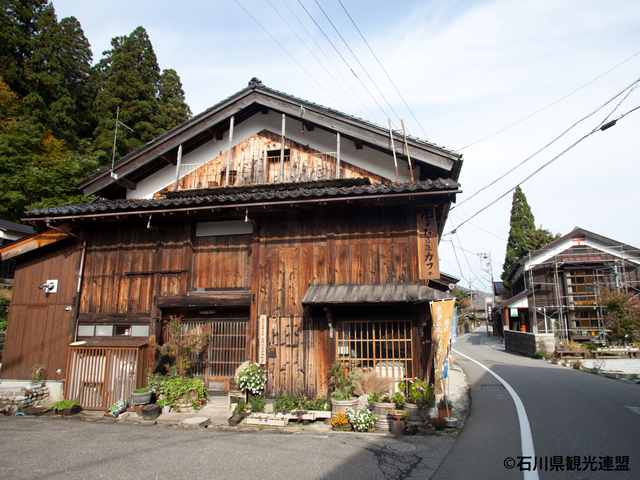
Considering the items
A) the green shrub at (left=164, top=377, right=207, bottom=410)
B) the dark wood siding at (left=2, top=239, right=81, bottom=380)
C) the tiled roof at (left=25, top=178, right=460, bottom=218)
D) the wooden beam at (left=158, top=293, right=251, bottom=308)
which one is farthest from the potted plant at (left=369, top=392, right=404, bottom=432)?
the dark wood siding at (left=2, top=239, right=81, bottom=380)

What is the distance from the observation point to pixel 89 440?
302 inches

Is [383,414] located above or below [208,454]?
above

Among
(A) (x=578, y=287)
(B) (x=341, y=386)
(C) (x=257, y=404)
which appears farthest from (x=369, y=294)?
(A) (x=578, y=287)

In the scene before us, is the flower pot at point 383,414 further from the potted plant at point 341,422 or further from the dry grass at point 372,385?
the potted plant at point 341,422

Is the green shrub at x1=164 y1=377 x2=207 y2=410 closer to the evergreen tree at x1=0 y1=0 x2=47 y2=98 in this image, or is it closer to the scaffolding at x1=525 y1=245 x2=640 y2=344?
the scaffolding at x1=525 y1=245 x2=640 y2=344

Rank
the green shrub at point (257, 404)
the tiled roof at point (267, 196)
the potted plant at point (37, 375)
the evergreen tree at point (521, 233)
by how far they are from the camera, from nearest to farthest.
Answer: the tiled roof at point (267, 196) → the green shrub at point (257, 404) → the potted plant at point (37, 375) → the evergreen tree at point (521, 233)

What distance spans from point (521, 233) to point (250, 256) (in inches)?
1558

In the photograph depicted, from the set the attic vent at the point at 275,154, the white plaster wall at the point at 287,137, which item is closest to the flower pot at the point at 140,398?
the white plaster wall at the point at 287,137

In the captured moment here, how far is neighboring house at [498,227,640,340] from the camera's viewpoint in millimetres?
25766

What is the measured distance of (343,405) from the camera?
8.35 m

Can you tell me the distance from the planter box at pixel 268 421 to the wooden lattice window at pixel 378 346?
2.00m

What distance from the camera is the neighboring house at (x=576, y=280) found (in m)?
25.8

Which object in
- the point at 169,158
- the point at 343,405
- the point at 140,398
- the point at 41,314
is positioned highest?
the point at 169,158

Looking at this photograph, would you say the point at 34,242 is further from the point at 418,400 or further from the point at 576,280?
the point at 576,280
